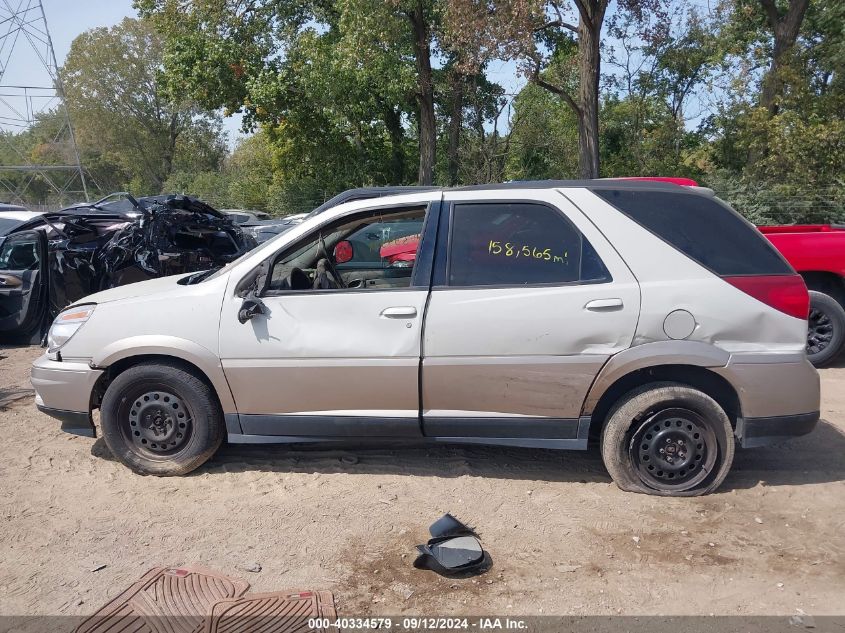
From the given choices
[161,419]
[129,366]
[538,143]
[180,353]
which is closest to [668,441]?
[180,353]

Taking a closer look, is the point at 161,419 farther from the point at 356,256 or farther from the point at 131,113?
the point at 131,113

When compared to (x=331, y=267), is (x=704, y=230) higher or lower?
higher

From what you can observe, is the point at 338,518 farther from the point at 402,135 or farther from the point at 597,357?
the point at 402,135

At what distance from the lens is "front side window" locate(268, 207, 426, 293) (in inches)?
190

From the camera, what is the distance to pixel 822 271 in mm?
7555

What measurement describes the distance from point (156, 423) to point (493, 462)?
2284 mm

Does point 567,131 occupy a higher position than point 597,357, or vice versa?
point 567,131

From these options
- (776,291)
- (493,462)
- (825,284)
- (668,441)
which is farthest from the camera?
(825,284)

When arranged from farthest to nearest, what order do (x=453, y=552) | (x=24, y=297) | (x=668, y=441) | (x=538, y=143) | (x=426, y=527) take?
(x=538, y=143) → (x=24, y=297) → (x=668, y=441) → (x=426, y=527) → (x=453, y=552)

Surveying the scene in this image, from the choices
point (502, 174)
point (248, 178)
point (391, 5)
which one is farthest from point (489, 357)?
point (248, 178)

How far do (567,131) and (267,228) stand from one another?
13613 mm

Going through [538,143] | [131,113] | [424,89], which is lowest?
A: [538,143]

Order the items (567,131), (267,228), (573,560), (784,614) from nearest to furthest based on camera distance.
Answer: (784,614) → (573,560) → (267,228) → (567,131)

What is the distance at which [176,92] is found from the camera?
23.0 metres
